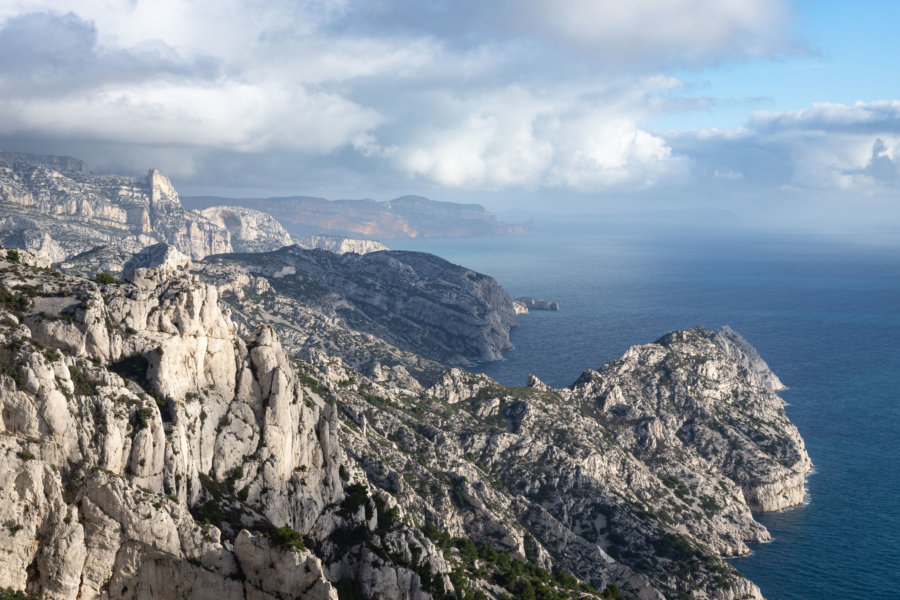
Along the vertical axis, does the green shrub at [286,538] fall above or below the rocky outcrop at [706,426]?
above

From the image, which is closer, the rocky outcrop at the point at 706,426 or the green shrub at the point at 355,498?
the green shrub at the point at 355,498


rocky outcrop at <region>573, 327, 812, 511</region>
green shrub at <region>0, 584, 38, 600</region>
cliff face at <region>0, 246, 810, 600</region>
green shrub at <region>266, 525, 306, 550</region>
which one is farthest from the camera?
rocky outcrop at <region>573, 327, 812, 511</region>

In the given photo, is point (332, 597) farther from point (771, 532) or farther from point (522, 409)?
point (771, 532)

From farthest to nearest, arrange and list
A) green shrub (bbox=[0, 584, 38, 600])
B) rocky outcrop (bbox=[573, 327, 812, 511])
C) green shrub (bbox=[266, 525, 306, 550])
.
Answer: rocky outcrop (bbox=[573, 327, 812, 511])
green shrub (bbox=[266, 525, 306, 550])
green shrub (bbox=[0, 584, 38, 600])

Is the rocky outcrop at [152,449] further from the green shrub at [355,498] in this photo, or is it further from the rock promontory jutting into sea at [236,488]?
the green shrub at [355,498]

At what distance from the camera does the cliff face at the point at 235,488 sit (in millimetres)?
54688

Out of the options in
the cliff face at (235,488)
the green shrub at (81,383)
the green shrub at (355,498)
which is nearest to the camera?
the cliff face at (235,488)

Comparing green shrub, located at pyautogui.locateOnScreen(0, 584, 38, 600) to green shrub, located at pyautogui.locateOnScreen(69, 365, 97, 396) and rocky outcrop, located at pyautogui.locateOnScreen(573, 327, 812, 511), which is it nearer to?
green shrub, located at pyautogui.locateOnScreen(69, 365, 97, 396)

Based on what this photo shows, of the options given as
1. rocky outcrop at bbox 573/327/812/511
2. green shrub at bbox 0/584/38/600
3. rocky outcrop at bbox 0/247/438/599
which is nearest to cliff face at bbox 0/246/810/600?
rocky outcrop at bbox 0/247/438/599

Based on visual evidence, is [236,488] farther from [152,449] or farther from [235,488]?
[152,449]

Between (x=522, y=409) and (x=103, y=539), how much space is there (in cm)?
11791

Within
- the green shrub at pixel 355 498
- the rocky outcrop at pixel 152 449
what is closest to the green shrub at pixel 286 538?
the rocky outcrop at pixel 152 449

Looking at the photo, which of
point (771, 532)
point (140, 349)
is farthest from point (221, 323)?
point (771, 532)

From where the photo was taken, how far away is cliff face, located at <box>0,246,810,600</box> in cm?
5469
